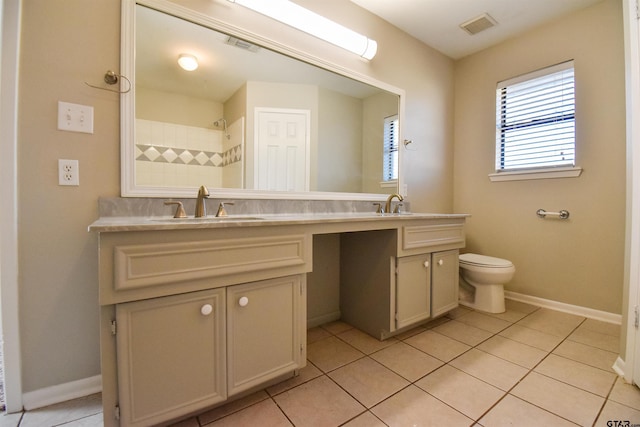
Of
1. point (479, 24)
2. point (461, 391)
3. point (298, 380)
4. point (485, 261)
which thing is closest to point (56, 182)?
point (298, 380)

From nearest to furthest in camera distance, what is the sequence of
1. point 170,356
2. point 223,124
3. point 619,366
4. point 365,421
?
1. point 170,356
2. point 365,421
3. point 619,366
4. point 223,124

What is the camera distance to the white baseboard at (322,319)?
1.92 meters

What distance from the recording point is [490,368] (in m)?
1.44

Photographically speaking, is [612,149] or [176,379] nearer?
[176,379]

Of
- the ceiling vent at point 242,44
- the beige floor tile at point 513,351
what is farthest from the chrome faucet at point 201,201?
the beige floor tile at point 513,351

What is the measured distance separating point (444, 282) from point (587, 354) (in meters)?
0.82

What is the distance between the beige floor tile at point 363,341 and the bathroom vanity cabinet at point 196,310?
0.53 metres

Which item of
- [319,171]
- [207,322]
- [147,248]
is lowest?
[207,322]

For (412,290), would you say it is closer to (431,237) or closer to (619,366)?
(431,237)

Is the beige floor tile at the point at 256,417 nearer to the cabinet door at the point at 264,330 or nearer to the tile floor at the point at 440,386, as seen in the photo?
the tile floor at the point at 440,386

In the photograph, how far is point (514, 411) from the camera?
1.13 m

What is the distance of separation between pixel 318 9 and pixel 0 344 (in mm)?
2427

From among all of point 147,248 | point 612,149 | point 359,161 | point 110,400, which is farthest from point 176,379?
point 612,149

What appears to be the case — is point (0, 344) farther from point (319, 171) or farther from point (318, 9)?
point (318, 9)
